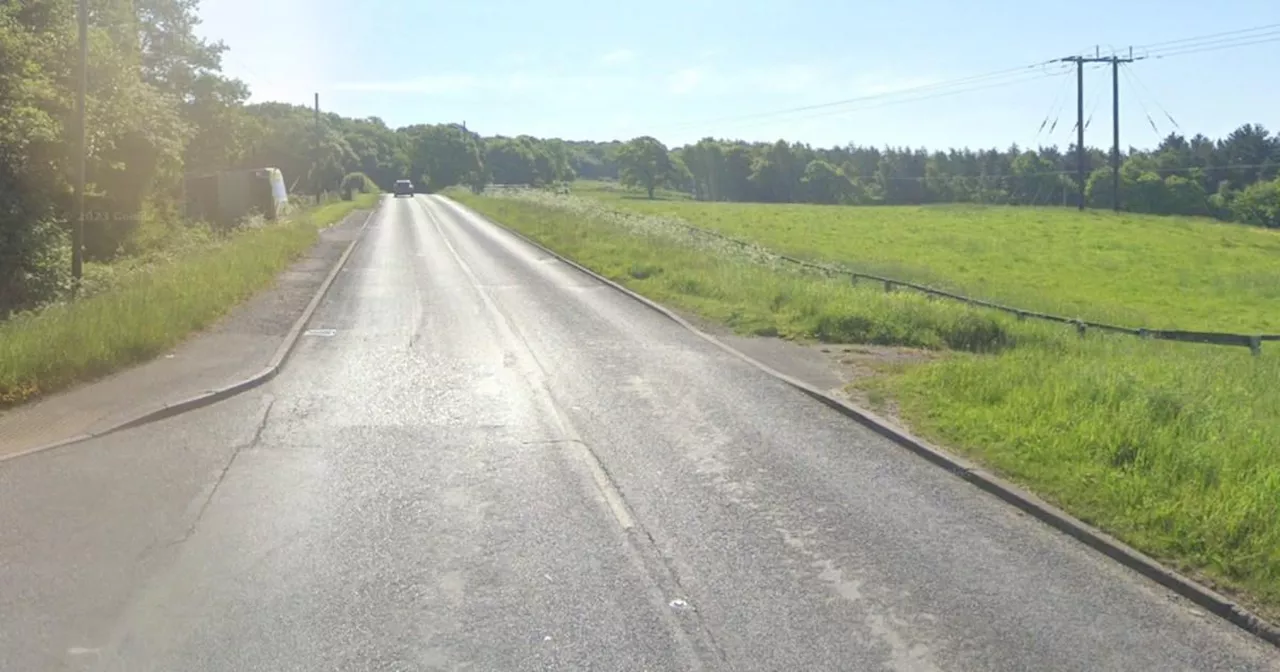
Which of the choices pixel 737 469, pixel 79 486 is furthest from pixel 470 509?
pixel 79 486

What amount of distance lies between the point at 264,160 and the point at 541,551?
256 ft

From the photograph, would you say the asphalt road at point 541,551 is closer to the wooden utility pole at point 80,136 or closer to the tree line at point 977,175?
the wooden utility pole at point 80,136

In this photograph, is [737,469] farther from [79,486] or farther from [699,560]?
[79,486]

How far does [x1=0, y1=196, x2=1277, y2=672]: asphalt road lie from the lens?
5445 millimetres

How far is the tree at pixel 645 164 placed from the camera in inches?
4555

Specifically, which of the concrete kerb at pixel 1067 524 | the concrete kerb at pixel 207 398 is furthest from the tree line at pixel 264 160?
the concrete kerb at pixel 1067 524

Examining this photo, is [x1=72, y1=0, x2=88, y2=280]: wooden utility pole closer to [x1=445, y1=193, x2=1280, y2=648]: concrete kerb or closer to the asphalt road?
the asphalt road

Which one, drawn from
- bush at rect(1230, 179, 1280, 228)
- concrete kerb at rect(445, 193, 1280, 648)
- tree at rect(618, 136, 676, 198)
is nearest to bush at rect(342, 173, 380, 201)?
tree at rect(618, 136, 676, 198)

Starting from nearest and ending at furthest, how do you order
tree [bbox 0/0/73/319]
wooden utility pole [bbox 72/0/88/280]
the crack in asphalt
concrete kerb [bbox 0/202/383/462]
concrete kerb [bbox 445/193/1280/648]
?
concrete kerb [bbox 445/193/1280/648], the crack in asphalt, concrete kerb [bbox 0/202/383/462], wooden utility pole [bbox 72/0/88/280], tree [bbox 0/0/73/319]

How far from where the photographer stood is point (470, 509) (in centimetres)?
787

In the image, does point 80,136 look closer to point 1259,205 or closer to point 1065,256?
point 1065,256

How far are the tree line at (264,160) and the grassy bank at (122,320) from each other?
9.51 ft

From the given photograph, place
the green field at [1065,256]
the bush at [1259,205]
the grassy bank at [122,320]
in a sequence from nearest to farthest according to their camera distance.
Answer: the grassy bank at [122,320] < the green field at [1065,256] < the bush at [1259,205]

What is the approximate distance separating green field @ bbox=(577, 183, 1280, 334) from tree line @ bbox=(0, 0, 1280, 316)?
22.2 m
